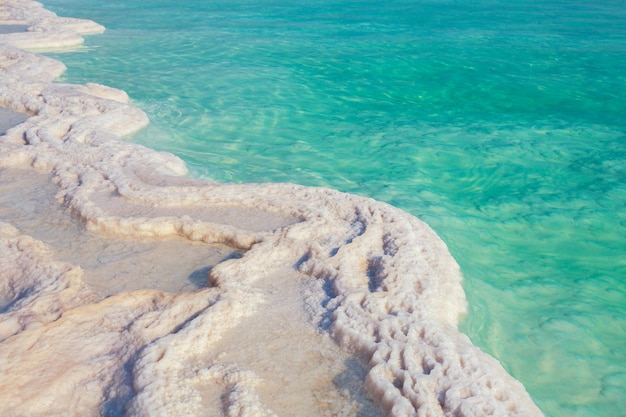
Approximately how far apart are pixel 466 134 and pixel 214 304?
480 centimetres

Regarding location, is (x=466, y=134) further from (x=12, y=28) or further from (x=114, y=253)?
(x=12, y=28)

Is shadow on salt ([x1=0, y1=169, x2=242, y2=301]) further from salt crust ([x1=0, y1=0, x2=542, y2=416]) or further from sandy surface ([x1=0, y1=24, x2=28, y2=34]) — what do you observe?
sandy surface ([x1=0, y1=24, x2=28, y2=34])

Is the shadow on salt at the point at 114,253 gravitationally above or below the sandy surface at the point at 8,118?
above

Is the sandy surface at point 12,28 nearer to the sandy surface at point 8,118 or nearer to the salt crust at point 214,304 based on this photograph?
the sandy surface at point 8,118

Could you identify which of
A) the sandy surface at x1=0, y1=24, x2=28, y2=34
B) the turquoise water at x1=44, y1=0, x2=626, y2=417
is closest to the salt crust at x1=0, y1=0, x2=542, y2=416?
the turquoise water at x1=44, y1=0, x2=626, y2=417

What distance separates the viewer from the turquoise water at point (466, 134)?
12.1ft

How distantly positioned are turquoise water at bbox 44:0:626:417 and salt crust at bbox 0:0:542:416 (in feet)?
2.04

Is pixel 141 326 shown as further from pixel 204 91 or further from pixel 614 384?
pixel 204 91

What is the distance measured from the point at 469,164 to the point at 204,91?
4009 mm

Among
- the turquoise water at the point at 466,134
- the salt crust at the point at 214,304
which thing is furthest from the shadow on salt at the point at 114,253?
the turquoise water at the point at 466,134

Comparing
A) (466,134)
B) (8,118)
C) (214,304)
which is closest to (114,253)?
(214,304)

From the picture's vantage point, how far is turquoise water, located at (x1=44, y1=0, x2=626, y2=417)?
12.1 feet

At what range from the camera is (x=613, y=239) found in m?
4.80

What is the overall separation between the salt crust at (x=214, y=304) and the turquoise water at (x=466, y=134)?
24.5 inches
